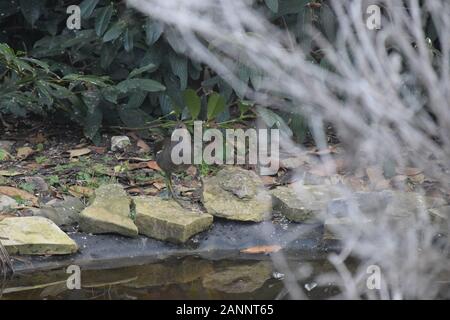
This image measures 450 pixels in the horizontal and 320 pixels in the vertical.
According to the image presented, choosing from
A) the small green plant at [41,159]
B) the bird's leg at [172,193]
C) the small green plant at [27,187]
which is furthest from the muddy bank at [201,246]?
the small green plant at [41,159]

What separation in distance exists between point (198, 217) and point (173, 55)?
1206 millimetres

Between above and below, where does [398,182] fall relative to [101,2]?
below

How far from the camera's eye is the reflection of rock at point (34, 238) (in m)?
3.33

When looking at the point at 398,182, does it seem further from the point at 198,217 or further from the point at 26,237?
the point at 26,237

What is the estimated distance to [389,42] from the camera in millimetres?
4133

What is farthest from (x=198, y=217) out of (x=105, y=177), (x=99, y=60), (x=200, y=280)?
(x=99, y=60)

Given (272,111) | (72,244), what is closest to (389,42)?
(272,111)

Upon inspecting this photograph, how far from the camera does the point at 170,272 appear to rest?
130 inches

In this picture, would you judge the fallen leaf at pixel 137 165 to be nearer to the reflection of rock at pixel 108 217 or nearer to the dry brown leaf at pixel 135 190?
the dry brown leaf at pixel 135 190

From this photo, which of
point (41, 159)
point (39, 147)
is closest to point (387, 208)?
point (41, 159)
